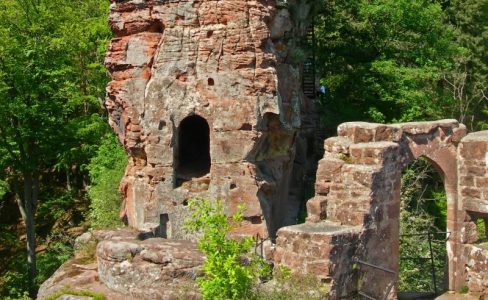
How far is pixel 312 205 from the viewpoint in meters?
10.7

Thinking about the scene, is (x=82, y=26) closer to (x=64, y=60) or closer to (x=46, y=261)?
(x=64, y=60)

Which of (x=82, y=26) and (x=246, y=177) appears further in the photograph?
(x=82, y=26)

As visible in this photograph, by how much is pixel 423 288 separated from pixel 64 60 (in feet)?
50.7

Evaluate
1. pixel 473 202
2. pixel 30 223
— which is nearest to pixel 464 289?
pixel 473 202

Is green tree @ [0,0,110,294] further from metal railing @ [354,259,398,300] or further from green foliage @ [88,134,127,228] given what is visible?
metal railing @ [354,259,398,300]

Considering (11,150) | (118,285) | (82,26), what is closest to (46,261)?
(11,150)

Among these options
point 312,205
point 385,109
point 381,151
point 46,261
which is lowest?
point 46,261

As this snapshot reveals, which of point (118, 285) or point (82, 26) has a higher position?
point (82, 26)

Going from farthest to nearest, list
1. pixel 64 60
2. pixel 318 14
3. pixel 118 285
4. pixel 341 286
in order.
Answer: pixel 318 14 → pixel 64 60 → pixel 118 285 → pixel 341 286

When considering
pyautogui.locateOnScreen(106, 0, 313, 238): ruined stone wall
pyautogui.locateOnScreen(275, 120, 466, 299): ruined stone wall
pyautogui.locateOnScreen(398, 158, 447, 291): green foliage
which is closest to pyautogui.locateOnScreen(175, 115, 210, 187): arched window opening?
pyautogui.locateOnScreen(106, 0, 313, 238): ruined stone wall

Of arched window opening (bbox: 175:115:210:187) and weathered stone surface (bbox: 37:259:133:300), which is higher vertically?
arched window opening (bbox: 175:115:210:187)

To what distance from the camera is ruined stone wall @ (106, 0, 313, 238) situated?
58.6 feet

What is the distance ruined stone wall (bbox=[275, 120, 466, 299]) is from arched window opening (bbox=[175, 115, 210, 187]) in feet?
28.2

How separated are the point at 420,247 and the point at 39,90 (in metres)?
14.0
